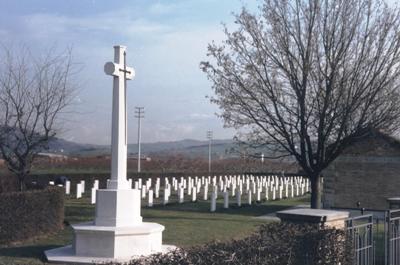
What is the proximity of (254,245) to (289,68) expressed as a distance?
1359 cm

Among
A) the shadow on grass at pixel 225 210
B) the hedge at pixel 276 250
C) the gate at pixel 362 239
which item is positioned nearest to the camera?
the hedge at pixel 276 250

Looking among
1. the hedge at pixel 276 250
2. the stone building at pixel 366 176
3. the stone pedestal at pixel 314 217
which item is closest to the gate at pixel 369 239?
the stone pedestal at pixel 314 217

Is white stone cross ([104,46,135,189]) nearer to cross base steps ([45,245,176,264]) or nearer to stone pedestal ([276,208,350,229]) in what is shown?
cross base steps ([45,245,176,264])

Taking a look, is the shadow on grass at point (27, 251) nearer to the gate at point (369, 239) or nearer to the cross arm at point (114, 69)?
the cross arm at point (114, 69)

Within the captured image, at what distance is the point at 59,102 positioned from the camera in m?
19.2

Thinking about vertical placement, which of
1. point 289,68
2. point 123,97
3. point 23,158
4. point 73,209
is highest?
point 289,68

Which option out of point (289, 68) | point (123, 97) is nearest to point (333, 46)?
point (289, 68)

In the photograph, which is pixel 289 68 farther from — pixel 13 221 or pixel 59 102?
pixel 13 221

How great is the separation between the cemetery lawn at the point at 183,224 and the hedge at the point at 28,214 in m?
0.25

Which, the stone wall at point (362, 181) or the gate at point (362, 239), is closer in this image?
the gate at point (362, 239)

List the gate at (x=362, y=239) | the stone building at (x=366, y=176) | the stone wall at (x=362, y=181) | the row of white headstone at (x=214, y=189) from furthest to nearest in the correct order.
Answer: the row of white headstone at (x=214, y=189) → the stone wall at (x=362, y=181) → the stone building at (x=366, y=176) → the gate at (x=362, y=239)

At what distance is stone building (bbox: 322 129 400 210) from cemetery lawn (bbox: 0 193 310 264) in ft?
8.49

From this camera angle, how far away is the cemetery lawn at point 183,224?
472 inches

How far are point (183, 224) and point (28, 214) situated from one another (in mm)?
5189
